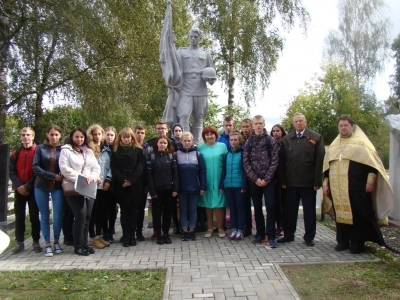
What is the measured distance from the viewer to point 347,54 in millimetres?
30719

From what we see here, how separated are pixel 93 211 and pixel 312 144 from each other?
3.23 m

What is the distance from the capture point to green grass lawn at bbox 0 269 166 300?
154 inches

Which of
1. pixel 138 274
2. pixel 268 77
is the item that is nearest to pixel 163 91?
pixel 268 77

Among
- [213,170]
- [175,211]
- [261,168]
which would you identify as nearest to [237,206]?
[213,170]

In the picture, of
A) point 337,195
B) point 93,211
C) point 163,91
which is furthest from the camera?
point 163,91

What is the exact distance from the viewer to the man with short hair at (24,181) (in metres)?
5.62

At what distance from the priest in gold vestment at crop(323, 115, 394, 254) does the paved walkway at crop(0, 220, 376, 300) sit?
0.30 m

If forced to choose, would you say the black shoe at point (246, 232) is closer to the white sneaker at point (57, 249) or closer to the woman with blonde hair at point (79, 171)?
the woman with blonde hair at point (79, 171)

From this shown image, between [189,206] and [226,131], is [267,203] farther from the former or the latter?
[226,131]

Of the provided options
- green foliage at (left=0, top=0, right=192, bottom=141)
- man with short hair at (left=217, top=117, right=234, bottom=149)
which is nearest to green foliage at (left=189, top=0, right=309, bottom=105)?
green foliage at (left=0, top=0, right=192, bottom=141)

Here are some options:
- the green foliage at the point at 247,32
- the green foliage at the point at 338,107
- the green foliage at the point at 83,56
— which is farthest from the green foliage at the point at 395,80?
the green foliage at the point at 83,56

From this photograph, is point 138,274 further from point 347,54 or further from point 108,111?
point 347,54

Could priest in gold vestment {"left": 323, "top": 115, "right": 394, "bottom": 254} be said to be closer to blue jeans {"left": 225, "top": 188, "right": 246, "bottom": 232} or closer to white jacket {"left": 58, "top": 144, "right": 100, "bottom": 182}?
blue jeans {"left": 225, "top": 188, "right": 246, "bottom": 232}

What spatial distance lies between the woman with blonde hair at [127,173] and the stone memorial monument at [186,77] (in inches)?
84.5
